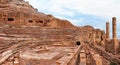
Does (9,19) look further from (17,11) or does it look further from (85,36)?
(85,36)

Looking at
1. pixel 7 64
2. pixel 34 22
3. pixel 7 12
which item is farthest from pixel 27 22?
pixel 7 64

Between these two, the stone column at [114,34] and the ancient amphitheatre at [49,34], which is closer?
the ancient amphitheatre at [49,34]

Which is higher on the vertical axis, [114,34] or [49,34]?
[49,34]

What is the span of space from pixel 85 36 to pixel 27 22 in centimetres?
677

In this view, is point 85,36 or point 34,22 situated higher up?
point 34,22

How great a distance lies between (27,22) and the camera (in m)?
26.4

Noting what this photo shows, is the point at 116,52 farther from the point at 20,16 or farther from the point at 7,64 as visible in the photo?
the point at 7,64

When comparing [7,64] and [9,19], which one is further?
[9,19]

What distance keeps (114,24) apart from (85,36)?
7.49 meters

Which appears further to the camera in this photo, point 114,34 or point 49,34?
point 114,34

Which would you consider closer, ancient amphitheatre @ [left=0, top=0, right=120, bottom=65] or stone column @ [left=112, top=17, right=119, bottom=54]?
ancient amphitheatre @ [left=0, top=0, right=120, bottom=65]

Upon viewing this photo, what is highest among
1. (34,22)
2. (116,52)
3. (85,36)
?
(34,22)

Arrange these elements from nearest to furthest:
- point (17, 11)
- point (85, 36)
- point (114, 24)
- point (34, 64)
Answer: point (34, 64) < point (85, 36) < point (17, 11) < point (114, 24)

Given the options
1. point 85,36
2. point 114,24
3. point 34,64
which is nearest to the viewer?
point 34,64
